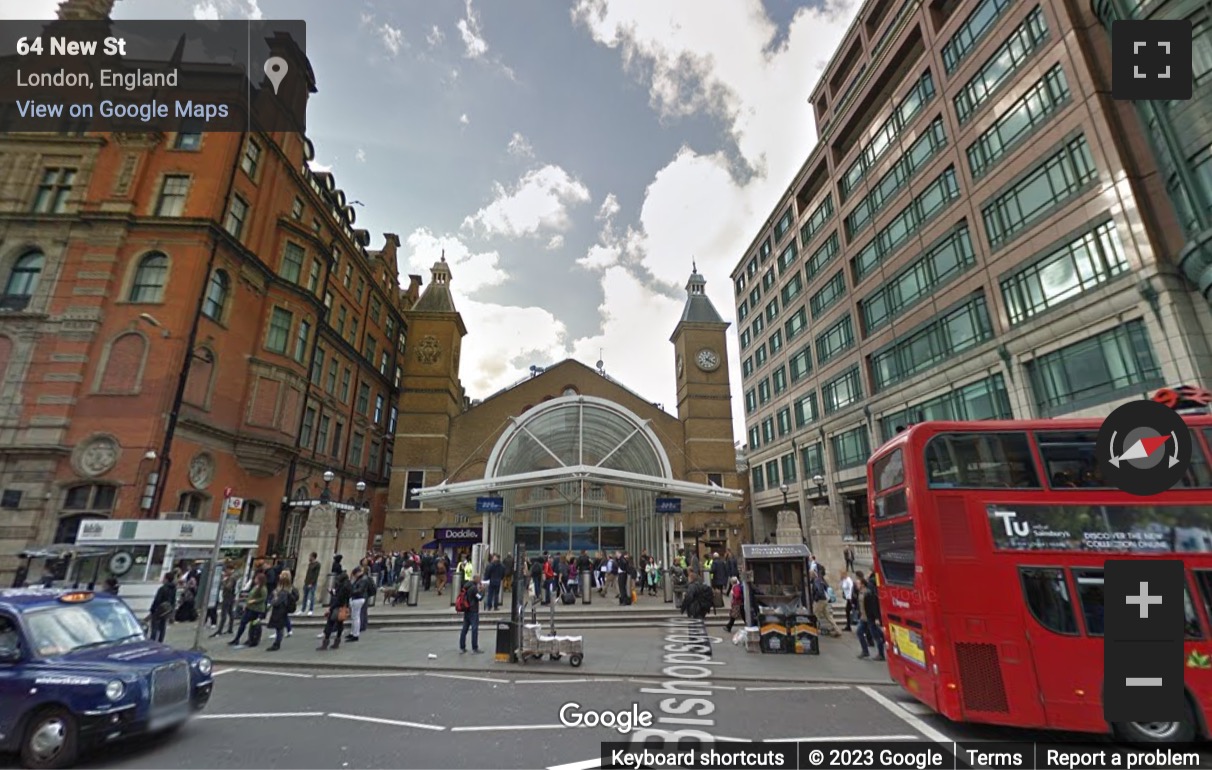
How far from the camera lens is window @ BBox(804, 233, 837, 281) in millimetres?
36094

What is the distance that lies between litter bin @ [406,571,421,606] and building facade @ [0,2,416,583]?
7257 millimetres

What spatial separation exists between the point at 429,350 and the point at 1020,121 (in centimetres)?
3601

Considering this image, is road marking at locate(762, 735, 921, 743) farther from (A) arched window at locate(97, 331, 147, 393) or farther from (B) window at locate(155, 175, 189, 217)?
(B) window at locate(155, 175, 189, 217)

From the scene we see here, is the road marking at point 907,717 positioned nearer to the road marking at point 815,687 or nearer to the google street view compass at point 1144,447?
the road marking at point 815,687

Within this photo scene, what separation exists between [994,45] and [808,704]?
27.9 m

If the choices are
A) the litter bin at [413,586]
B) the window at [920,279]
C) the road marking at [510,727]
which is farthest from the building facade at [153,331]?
the window at [920,279]

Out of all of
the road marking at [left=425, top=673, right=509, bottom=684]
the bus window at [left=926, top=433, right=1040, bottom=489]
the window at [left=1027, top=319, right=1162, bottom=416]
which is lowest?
the road marking at [left=425, top=673, right=509, bottom=684]

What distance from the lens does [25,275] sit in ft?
68.9

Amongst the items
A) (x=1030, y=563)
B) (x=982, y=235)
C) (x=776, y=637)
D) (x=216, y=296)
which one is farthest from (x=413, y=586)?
(x=982, y=235)

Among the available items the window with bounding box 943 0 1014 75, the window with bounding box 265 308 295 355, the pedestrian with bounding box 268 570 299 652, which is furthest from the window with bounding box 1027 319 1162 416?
the window with bounding box 265 308 295 355

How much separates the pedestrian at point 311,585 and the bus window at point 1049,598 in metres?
18.6

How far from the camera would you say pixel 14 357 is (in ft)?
64.1

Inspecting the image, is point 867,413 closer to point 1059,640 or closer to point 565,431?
point 565,431

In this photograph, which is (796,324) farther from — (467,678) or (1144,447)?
(1144,447)
